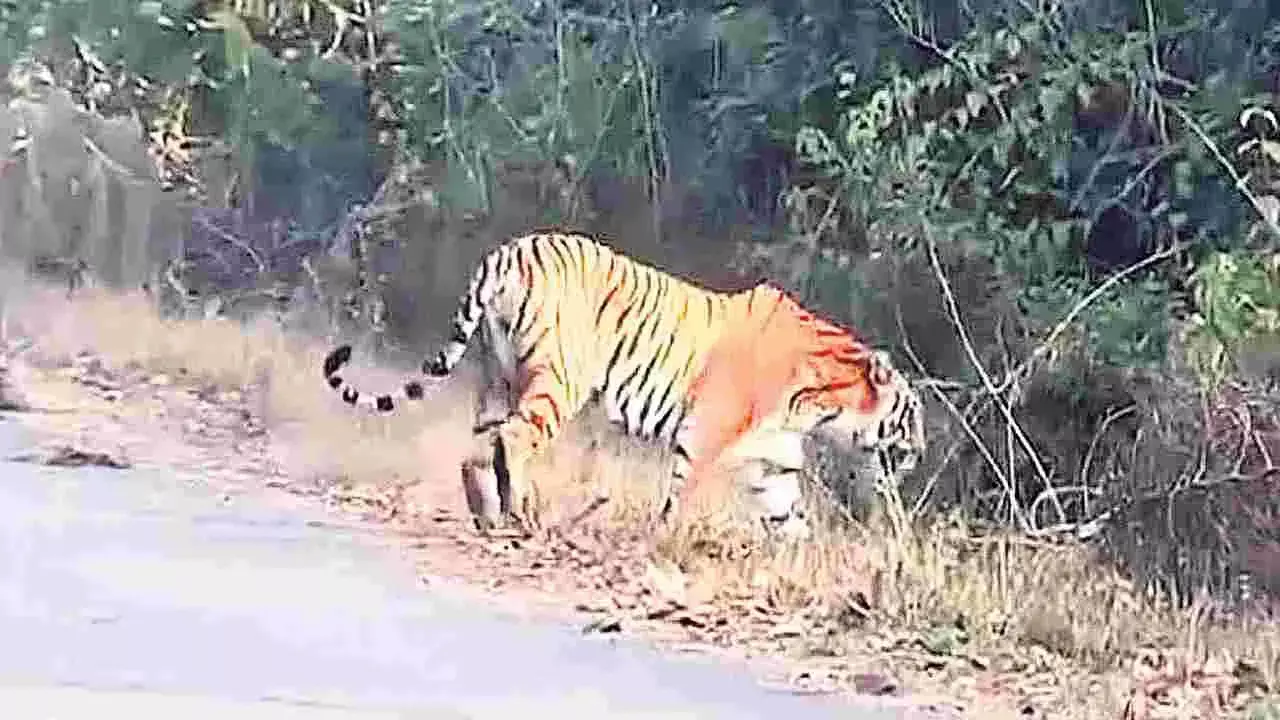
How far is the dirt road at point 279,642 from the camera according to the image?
24.5ft

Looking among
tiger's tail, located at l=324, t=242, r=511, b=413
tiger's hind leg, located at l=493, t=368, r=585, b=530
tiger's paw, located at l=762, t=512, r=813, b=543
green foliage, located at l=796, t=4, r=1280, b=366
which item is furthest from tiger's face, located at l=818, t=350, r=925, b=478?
tiger's tail, located at l=324, t=242, r=511, b=413

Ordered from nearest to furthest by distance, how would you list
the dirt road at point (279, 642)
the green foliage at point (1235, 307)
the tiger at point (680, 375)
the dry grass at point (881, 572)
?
the dirt road at point (279, 642), the dry grass at point (881, 572), the green foliage at point (1235, 307), the tiger at point (680, 375)

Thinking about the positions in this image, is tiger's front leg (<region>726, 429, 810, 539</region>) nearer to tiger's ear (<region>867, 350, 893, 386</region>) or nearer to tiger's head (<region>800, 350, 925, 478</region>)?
tiger's head (<region>800, 350, 925, 478</region>)

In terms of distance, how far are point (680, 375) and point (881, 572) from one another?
185 centimetres

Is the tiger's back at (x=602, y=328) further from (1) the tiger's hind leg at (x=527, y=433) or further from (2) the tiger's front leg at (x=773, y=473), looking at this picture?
(2) the tiger's front leg at (x=773, y=473)

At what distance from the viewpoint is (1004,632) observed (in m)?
8.79

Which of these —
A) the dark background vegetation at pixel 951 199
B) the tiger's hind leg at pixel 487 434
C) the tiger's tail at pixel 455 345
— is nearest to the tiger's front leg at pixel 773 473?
the dark background vegetation at pixel 951 199

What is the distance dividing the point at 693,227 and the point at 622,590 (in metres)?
3.64

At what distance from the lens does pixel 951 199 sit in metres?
11.0

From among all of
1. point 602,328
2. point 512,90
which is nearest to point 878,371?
point 602,328

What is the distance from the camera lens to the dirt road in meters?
7.48

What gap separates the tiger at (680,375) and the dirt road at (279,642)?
1.08 metres

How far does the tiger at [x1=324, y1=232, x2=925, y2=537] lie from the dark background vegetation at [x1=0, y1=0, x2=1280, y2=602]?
39 centimetres

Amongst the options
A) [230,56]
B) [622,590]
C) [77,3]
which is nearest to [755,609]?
[622,590]
